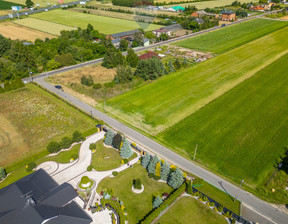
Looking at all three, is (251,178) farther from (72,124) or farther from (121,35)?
(121,35)

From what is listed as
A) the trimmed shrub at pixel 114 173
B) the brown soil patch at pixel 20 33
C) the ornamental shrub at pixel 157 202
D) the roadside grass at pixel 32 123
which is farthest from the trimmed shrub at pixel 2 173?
the brown soil patch at pixel 20 33

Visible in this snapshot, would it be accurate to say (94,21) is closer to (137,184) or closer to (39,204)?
(137,184)

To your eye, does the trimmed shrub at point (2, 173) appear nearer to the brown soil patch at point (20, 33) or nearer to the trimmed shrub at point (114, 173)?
the trimmed shrub at point (114, 173)

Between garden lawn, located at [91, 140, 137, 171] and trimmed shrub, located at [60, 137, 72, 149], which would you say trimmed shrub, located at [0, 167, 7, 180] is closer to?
trimmed shrub, located at [60, 137, 72, 149]

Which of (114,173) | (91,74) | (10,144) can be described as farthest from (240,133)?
(91,74)

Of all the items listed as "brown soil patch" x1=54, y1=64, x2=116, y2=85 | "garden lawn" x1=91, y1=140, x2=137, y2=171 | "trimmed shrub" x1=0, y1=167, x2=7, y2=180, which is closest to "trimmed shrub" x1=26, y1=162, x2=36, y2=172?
"trimmed shrub" x1=0, y1=167, x2=7, y2=180
